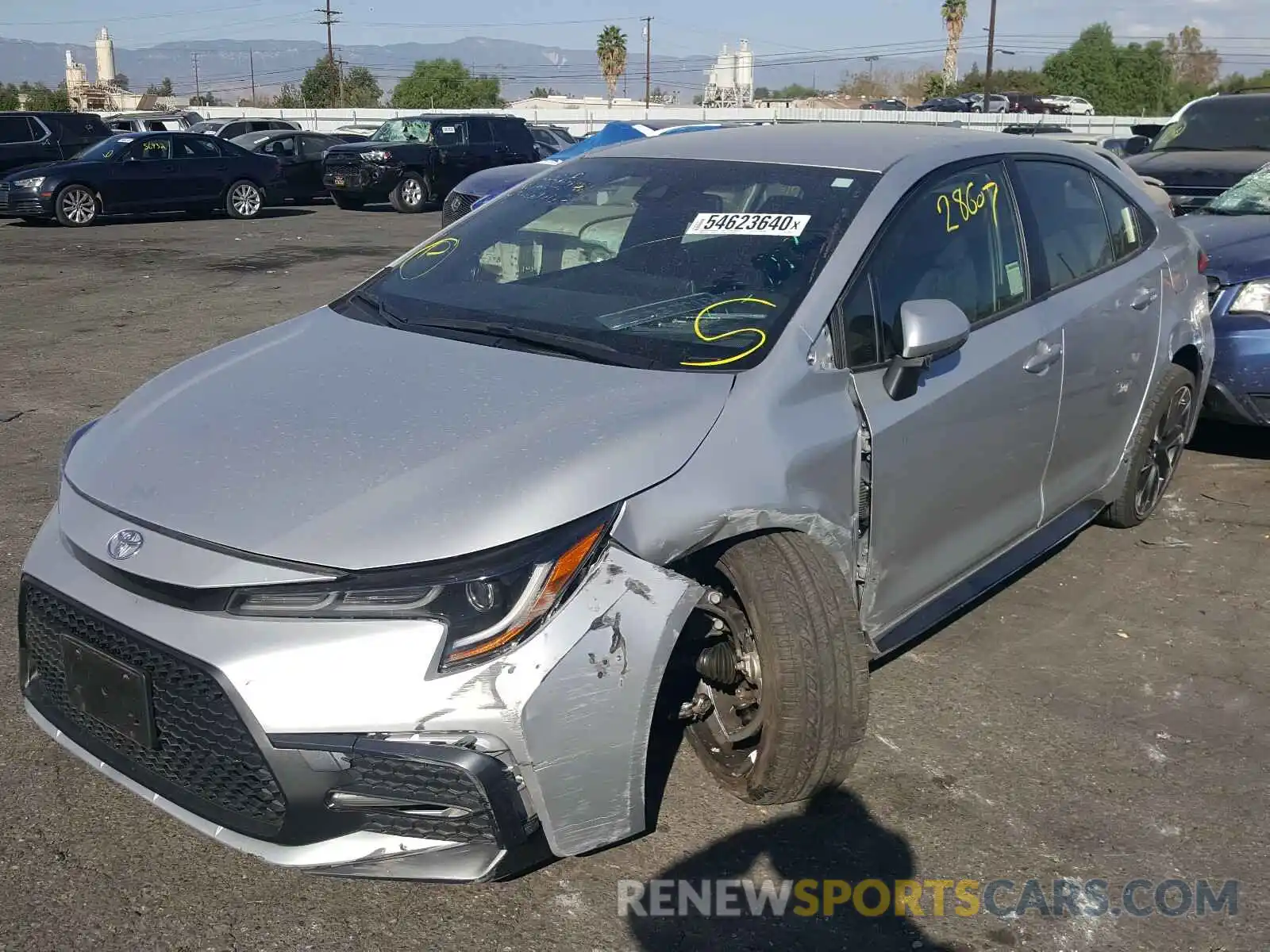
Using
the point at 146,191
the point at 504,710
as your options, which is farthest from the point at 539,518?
the point at 146,191

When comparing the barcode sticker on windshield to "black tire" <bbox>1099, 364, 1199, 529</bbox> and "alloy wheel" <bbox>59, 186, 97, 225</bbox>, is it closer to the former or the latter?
"black tire" <bbox>1099, 364, 1199, 529</bbox>

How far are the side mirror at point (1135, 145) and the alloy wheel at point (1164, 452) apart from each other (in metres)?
9.00

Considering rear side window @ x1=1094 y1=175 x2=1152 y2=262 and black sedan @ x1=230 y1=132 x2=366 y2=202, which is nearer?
rear side window @ x1=1094 y1=175 x2=1152 y2=262

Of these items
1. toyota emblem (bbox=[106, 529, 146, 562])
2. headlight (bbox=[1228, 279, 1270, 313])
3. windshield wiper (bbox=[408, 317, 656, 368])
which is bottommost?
toyota emblem (bbox=[106, 529, 146, 562])

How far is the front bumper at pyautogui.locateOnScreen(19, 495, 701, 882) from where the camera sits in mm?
2359

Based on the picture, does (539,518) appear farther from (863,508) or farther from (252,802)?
(863,508)

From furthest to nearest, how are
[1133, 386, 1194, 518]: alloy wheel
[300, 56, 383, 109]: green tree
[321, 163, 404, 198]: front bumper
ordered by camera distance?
[300, 56, 383, 109]: green tree, [321, 163, 404, 198]: front bumper, [1133, 386, 1194, 518]: alloy wheel

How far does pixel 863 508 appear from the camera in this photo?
3.19 metres

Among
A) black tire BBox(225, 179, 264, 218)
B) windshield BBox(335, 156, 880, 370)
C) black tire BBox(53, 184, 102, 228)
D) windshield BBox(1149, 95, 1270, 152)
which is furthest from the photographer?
black tire BBox(225, 179, 264, 218)

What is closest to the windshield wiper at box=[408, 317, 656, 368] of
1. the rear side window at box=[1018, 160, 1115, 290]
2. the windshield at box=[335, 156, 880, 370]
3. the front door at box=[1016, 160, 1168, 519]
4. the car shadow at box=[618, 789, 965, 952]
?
the windshield at box=[335, 156, 880, 370]

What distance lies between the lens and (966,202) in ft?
12.4

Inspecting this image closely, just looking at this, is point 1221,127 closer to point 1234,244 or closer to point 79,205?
point 1234,244

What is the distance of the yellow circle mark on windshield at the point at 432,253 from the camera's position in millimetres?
3979

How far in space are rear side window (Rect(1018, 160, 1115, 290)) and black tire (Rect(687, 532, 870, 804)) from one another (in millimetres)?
1716
